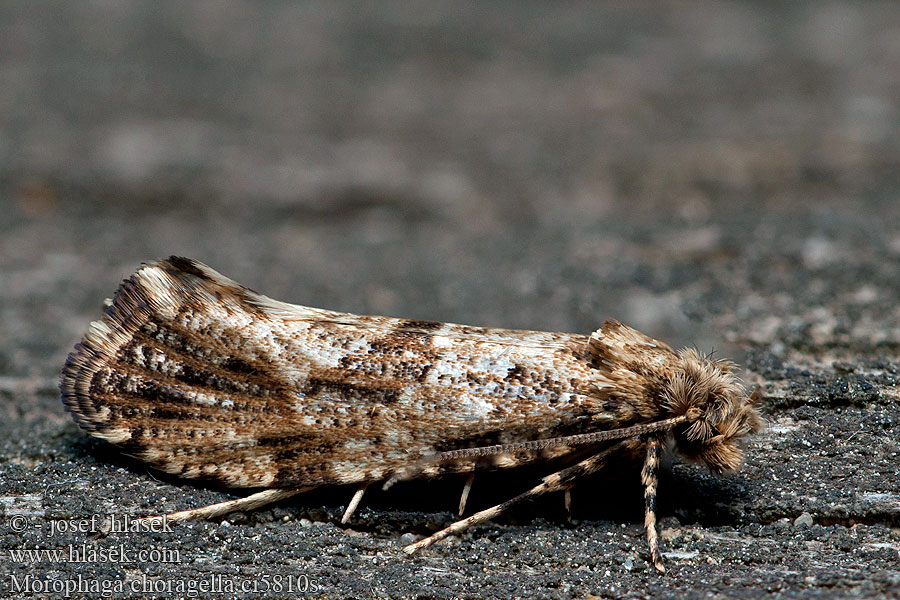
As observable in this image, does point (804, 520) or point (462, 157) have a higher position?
point (462, 157)

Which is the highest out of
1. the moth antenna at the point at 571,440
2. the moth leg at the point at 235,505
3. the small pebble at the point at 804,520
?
the moth antenna at the point at 571,440

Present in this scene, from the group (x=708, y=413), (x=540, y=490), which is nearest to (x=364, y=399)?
(x=540, y=490)

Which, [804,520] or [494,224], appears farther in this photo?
[494,224]

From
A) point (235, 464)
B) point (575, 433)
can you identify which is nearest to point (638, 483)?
point (575, 433)

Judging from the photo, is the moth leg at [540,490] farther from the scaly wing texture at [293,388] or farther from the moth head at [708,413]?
the moth head at [708,413]

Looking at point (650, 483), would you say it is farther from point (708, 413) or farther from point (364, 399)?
point (364, 399)

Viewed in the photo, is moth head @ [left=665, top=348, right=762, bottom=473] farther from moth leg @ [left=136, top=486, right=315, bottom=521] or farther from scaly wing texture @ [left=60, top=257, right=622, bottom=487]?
moth leg @ [left=136, top=486, right=315, bottom=521]

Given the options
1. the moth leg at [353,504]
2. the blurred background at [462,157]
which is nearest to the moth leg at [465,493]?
the moth leg at [353,504]
